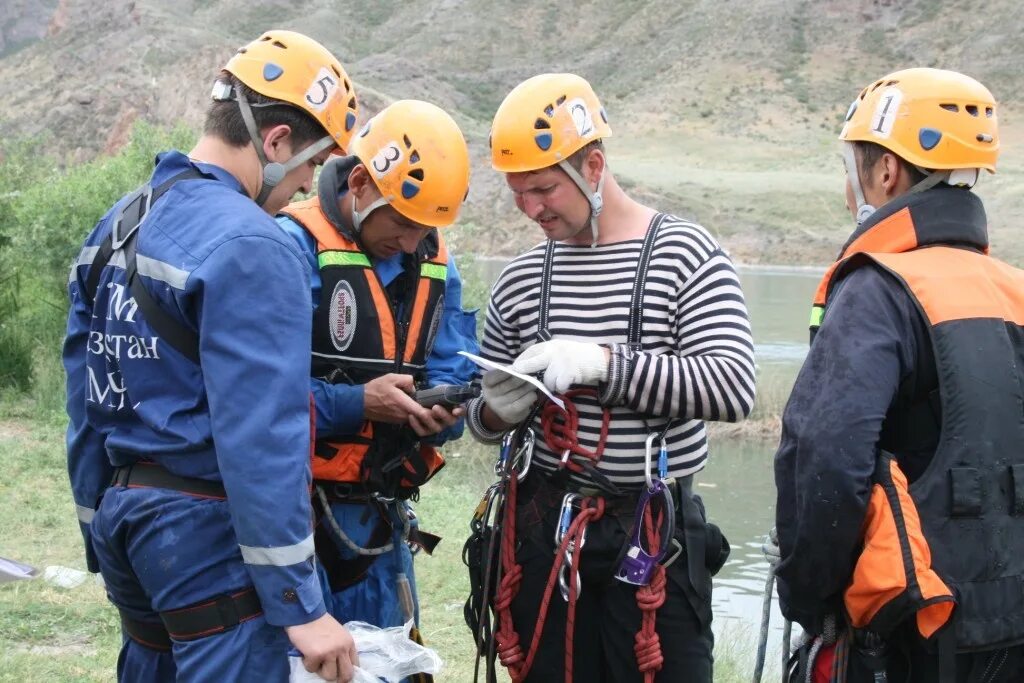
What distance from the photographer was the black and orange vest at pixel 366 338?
3.38m

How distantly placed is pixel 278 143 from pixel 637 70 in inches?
2912

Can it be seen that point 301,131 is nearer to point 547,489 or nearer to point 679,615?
point 547,489

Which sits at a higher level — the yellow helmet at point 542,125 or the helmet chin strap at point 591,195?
the yellow helmet at point 542,125

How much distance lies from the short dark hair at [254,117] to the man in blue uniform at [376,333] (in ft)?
1.64

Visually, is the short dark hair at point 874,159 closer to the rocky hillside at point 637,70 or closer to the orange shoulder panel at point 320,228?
the orange shoulder panel at point 320,228

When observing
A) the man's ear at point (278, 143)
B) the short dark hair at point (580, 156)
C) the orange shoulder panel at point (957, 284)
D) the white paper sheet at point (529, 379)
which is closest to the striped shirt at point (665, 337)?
the white paper sheet at point (529, 379)

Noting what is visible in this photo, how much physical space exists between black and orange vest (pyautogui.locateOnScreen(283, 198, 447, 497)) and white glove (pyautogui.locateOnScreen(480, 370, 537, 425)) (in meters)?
0.31

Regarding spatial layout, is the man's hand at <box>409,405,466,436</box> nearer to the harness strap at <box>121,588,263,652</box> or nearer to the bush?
the harness strap at <box>121,588,263,652</box>

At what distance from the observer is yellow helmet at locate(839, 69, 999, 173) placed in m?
2.88

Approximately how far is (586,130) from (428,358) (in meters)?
0.84

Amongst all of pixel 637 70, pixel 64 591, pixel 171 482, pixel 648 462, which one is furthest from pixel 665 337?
pixel 637 70

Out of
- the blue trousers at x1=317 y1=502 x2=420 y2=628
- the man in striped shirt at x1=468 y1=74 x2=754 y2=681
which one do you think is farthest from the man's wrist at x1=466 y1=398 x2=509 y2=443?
the blue trousers at x1=317 y1=502 x2=420 y2=628

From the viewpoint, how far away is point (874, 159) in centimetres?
299

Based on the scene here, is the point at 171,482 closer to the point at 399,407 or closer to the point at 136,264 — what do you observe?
the point at 136,264
